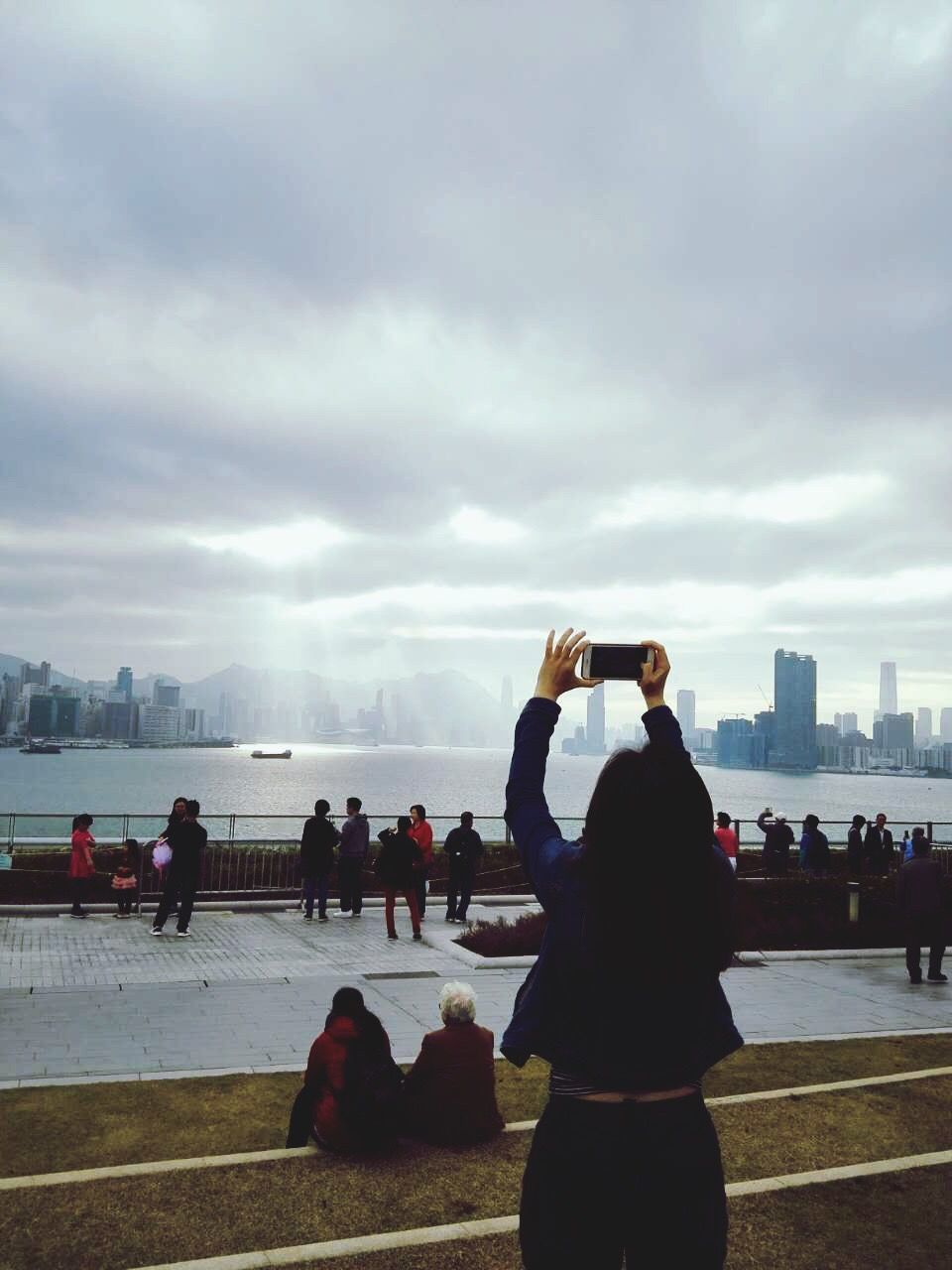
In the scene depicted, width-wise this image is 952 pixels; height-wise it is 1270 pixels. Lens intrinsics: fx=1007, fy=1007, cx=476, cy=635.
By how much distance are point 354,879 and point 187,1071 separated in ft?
31.5

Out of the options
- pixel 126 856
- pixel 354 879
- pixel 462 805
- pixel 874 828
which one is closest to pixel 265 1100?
pixel 354 879

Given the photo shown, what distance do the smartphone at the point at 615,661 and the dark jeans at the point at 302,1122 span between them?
4345 millimetres

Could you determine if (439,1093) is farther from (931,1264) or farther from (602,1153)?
(602,1153)

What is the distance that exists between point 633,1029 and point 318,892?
15152 millimetres

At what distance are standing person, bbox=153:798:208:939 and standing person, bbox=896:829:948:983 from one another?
9672 mm

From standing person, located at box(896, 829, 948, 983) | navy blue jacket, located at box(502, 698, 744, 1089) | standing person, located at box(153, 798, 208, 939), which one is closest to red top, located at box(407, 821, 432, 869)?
standing person, located at box(153, 798, 208, 939)

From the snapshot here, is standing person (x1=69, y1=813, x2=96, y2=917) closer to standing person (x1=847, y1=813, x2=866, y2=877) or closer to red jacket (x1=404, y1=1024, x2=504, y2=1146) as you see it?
red jacket (x1=404, y1=1024, x2=504, y2=1146)

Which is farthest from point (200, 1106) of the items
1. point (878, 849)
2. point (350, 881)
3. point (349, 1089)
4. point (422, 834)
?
point (878, 849)

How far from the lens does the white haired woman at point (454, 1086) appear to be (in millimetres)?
6191

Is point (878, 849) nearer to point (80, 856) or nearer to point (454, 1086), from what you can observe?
point (80, 856)

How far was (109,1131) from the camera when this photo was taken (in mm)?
6422

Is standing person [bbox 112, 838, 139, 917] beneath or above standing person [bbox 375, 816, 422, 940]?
beneath

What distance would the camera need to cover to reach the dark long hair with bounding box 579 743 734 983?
227 cm

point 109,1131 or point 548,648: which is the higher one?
point 548,648
